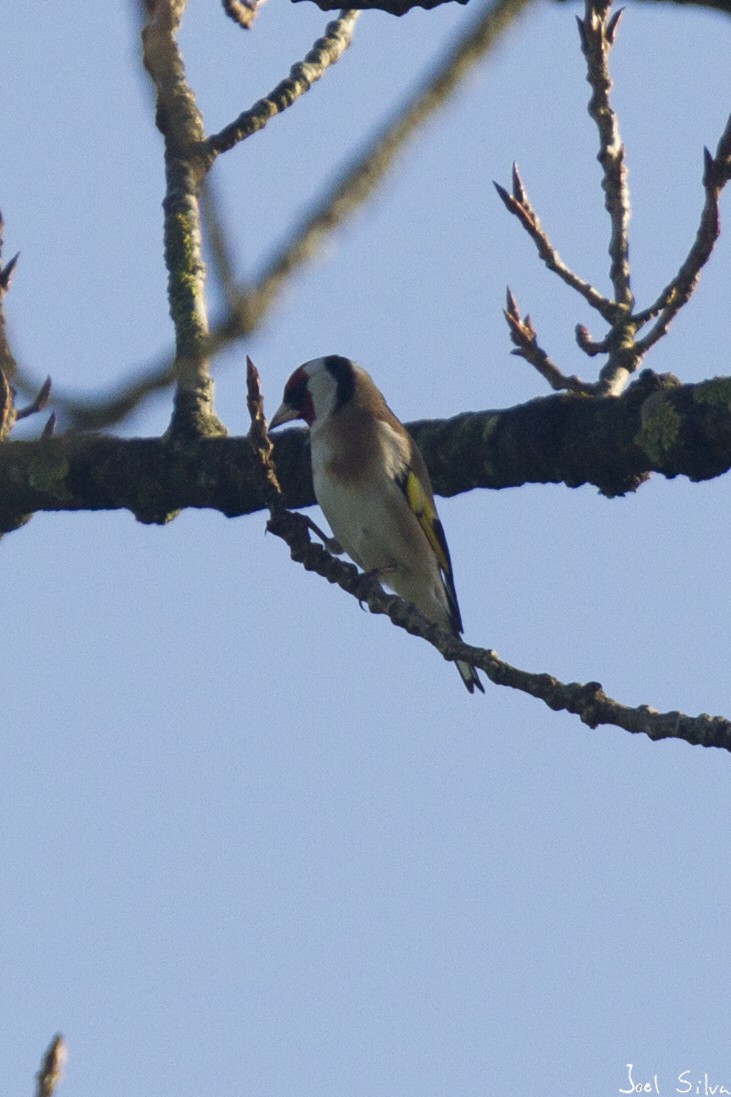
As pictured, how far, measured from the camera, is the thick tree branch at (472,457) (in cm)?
313

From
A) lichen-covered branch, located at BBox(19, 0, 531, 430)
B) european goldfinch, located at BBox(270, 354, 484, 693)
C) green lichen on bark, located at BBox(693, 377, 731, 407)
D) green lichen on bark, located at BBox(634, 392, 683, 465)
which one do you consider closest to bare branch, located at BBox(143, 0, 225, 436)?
european goldfinch, located at BBox(270, 354, 484, 693)

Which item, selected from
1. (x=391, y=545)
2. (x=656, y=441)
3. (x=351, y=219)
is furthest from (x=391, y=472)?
(x=351, y=219)

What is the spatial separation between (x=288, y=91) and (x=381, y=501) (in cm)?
183

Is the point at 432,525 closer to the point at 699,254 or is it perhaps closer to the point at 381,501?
the point at 381,501

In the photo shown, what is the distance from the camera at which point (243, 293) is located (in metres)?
1.25

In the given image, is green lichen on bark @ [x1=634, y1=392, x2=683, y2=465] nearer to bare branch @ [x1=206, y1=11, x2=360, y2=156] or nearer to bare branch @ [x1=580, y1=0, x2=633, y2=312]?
bare branch @ [x1=580, y1=0, x2=633, y2=312]

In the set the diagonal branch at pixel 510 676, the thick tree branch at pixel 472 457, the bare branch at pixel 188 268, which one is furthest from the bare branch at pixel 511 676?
the bare branch at pixel 188 268

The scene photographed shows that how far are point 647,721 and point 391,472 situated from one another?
9.65 feet

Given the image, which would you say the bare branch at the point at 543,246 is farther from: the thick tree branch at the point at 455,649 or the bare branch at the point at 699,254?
the thick tree branch at the point at 455,649

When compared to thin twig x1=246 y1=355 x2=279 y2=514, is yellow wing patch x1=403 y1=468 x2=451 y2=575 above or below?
above

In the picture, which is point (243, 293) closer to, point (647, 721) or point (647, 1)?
point (647, 1)

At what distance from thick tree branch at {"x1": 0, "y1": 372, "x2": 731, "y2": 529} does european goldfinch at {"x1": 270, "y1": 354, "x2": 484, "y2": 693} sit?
1.28ft

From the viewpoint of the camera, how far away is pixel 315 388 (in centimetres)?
622

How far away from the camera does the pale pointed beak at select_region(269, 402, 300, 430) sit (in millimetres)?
6230
